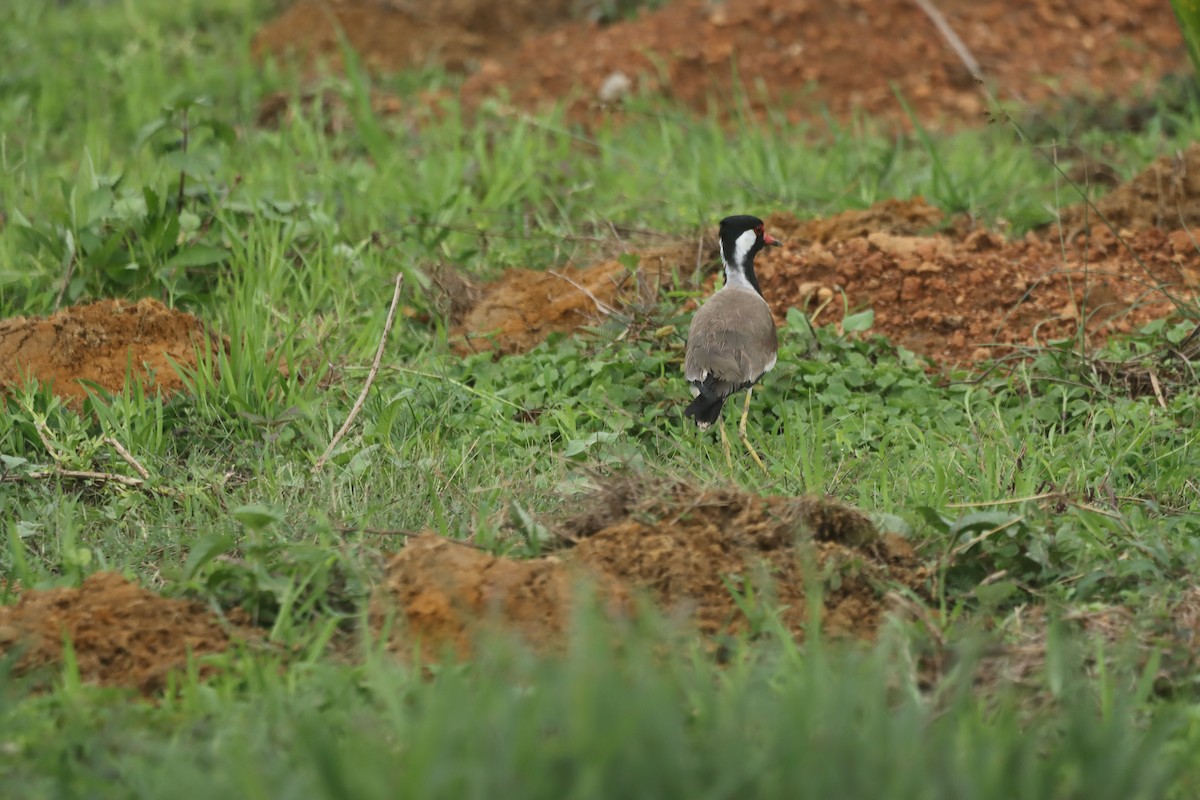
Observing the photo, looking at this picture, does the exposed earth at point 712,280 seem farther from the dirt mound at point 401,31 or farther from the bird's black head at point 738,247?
the bird's black head at point 738,247

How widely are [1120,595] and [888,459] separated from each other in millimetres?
1121

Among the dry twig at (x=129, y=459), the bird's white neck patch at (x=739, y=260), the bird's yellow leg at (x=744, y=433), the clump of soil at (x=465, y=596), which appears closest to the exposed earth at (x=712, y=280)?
the clump of soil at (x=465, y=596)

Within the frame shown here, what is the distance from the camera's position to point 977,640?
9.55 ft

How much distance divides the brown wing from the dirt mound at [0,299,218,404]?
1662 millimetres

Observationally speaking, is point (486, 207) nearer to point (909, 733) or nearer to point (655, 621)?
point (655, 621)

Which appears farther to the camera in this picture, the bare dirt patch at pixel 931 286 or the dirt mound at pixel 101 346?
the bare dirt patch at pixel 931 286

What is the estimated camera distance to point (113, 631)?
11.0 ft

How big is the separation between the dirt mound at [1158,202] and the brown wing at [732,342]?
2000 millimetres

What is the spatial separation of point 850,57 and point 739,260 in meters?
3.77

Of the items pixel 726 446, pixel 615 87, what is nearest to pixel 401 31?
pixel 615 87

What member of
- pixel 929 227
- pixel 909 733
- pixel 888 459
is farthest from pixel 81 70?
pixel 909 733

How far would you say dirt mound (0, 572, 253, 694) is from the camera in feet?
10.8

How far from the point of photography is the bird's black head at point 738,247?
211 inches

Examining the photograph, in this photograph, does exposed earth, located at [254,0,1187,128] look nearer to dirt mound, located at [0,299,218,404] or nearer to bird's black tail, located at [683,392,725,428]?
dirt mound, located at [0,299,218,404]
